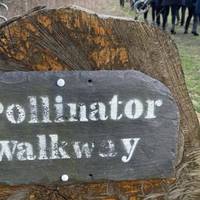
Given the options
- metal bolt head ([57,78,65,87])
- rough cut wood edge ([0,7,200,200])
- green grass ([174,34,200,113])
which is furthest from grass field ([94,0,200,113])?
metal bolt head ([57,78,65,87])

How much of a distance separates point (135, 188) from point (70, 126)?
325mm

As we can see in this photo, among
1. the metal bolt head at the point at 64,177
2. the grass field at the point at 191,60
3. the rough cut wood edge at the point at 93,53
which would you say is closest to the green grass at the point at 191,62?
the grass field at the point at 191,60

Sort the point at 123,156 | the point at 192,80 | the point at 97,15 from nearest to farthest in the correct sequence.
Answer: the point at 97,15 < the point at 123,156 < the point at 192,80

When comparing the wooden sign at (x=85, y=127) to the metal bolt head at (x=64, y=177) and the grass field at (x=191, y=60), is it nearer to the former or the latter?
the metal bolt head at (x=64, y=177)

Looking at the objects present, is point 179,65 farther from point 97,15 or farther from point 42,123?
point 42,123

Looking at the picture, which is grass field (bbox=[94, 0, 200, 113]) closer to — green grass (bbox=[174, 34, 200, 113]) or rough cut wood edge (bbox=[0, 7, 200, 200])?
green grass (bbox=[174, 34, 200, 113])

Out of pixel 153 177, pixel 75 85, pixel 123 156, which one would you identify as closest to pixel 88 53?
pixel 75 85

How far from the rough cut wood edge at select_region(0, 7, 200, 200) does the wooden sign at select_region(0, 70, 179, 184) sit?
0.14 ft

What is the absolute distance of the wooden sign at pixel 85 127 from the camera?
1.64 meters

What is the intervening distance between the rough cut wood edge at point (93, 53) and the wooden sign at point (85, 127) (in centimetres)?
4

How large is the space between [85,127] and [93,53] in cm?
Answer: 23

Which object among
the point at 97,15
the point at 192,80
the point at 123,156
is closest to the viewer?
the point at 97,15

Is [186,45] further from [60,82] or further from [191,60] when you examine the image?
[60,82]

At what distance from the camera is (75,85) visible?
1.65m
